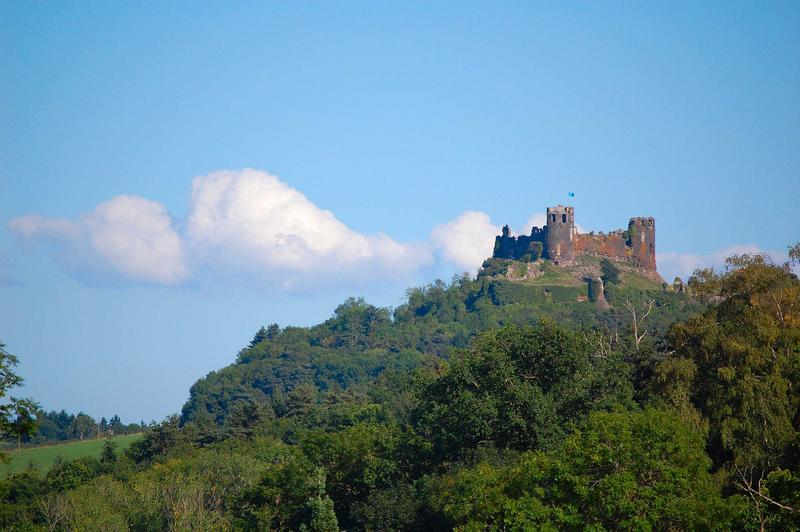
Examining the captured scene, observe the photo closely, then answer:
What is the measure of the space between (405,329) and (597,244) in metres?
31.5

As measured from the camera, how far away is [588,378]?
4831cm

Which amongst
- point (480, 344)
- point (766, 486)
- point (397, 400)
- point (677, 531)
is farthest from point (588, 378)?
point (397, 400)

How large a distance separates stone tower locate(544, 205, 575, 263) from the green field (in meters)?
61.2

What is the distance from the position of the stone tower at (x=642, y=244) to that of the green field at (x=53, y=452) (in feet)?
237

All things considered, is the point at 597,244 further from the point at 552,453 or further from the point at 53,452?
the point at 552,453

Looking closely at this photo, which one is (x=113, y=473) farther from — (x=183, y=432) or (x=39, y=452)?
(x=39, y=452)

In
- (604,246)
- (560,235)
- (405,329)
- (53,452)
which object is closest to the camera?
(53,452)

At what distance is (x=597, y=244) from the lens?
165750 mm

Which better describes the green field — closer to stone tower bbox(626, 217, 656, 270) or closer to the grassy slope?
the grassy slope

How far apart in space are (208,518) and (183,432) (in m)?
40.5

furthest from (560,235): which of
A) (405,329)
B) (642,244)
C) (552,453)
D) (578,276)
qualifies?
(552,453)

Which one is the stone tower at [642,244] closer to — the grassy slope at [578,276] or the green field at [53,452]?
the grassy slope at [578,276]

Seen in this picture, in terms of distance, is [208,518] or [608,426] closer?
[608,426]

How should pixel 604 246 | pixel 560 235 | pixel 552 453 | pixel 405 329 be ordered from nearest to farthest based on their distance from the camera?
pixel 552 453, pixel 560 235, pixel 604 246, pixel 405 329
